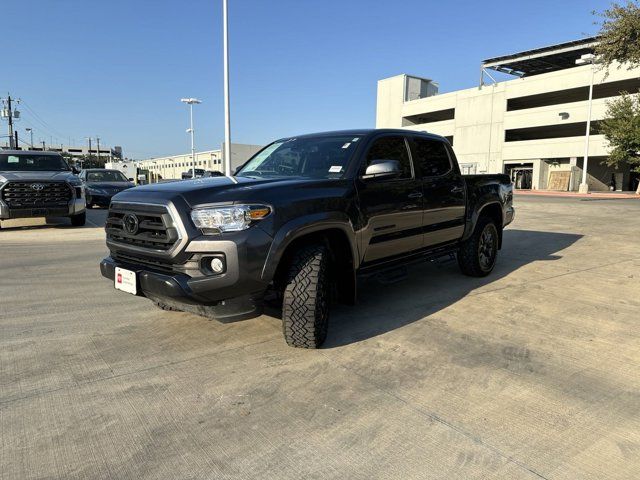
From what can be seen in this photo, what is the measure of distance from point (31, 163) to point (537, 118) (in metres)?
43.6

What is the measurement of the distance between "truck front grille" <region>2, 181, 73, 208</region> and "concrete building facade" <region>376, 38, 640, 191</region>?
3548cm

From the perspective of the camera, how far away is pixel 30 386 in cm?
311

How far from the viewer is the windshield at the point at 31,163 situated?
11023mm

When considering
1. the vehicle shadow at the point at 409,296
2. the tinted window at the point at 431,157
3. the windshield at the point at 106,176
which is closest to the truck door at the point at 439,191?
the tinted window at the point at 431,157

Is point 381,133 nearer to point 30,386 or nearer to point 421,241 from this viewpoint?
point 421,241

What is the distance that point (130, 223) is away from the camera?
370cm

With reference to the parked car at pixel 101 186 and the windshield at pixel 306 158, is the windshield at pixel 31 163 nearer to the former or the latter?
the parked car at pixel 101 186

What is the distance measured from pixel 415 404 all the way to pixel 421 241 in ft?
7.93

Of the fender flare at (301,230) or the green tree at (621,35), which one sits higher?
the green tree at (621,35)

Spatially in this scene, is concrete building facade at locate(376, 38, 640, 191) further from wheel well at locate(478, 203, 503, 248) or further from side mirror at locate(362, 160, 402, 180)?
side mirror at locate(362, 160, 402, 180)

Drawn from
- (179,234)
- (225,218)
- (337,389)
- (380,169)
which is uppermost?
(380,169)

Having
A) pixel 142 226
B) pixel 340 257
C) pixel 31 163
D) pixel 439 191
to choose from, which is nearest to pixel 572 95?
pixel 31 163

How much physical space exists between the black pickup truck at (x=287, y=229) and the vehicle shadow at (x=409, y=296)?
331 mm

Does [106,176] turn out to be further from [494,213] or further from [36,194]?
[494,213]
